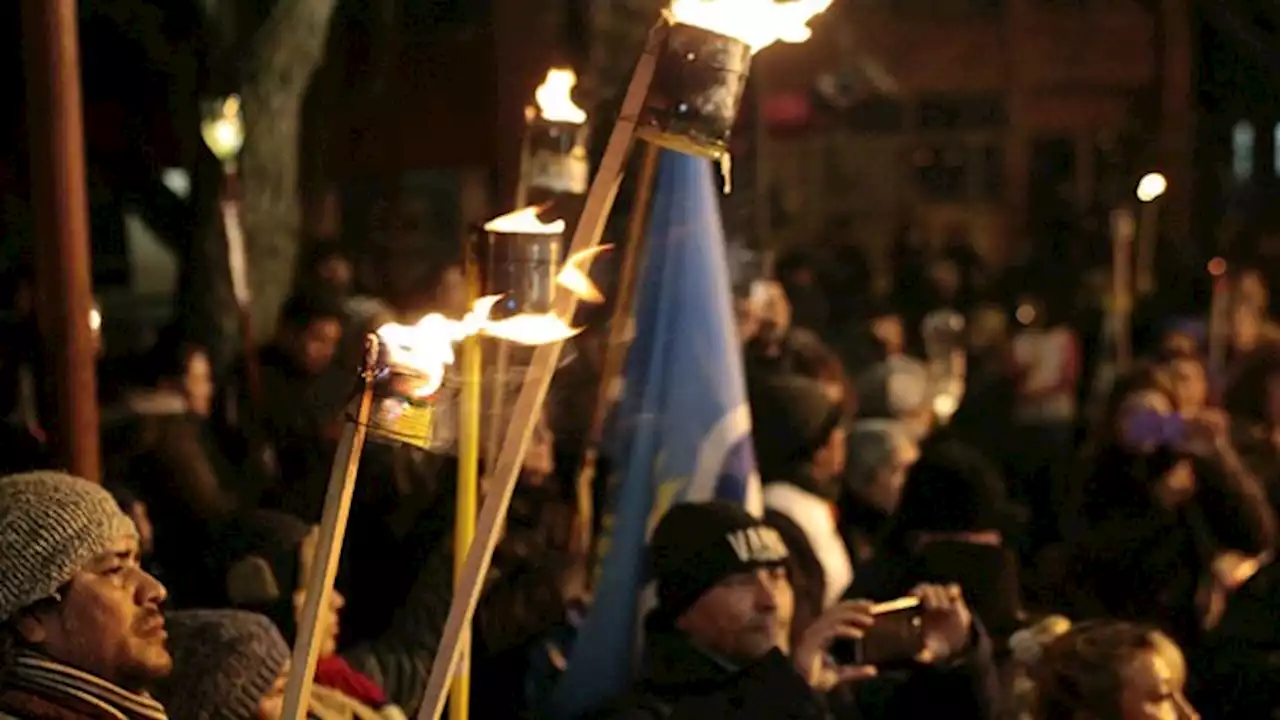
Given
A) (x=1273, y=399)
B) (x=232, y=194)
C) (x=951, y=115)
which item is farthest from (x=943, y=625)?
(x=951, y=115)

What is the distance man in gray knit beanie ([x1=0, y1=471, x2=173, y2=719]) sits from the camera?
3.34 meters

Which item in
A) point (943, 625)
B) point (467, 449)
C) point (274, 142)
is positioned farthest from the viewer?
point (274, 142)

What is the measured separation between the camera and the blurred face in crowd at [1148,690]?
438 centimetres

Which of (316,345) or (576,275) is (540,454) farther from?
(576,275)

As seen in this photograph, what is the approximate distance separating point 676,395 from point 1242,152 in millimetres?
18624

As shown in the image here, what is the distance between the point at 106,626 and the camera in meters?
3.43

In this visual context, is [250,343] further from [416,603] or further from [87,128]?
[87,128]

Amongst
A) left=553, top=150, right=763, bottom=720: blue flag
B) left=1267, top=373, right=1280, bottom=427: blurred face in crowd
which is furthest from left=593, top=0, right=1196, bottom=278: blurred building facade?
left=553, top=150, right=763, bottom=720: blue flag

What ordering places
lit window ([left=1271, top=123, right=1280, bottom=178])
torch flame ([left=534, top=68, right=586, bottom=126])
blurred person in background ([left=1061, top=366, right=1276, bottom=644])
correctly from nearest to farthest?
torch flame ([left=534, top=68, right=586, bottom=126]) → blurred person in background ([left=1061, top=366, right=1276, bottom=644]) → lit window ([left=1271, top=123, right=1280, bottom=178])

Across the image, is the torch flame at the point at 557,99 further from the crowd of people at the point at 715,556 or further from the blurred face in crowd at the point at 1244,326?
the blurred face in crowd at the point at 1244,326

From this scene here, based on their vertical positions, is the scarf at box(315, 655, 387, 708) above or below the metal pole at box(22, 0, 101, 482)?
below

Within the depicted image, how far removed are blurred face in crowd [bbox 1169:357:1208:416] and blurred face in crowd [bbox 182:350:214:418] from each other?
3.52 metres

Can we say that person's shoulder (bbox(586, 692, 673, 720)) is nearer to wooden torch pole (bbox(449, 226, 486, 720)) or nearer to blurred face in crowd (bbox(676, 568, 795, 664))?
blurred face in crowd (bbox(676, 568, 795, 664))

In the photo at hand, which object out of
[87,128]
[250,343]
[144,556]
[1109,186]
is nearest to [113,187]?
[87,128]
